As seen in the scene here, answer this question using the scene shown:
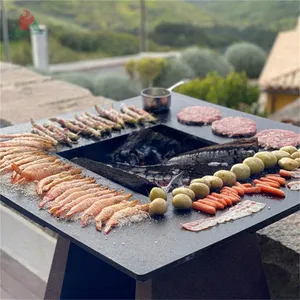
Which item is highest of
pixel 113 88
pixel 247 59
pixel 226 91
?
pixel 226 91

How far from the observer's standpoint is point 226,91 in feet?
26.0

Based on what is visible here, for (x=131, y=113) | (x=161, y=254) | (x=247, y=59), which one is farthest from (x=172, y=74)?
(x=161, y=254)

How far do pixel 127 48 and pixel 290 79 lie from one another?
8372mm

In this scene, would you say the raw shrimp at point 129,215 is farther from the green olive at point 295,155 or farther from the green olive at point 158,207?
the green olive at point 295,155

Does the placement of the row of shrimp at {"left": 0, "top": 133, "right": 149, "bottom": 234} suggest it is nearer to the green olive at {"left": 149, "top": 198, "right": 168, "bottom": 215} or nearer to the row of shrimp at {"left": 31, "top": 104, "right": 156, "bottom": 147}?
the green olive at {"left": 149, "top": 198, "right": 168, "bottom": 215}

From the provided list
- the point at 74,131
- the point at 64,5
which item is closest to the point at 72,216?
the point at 74,131

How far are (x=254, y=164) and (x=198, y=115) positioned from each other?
0.89 m

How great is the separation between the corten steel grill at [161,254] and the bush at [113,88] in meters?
5.77

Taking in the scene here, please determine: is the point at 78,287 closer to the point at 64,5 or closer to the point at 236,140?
the point at 236,140

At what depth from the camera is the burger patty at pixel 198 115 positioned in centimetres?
356

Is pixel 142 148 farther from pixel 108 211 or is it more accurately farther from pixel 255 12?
pixel 255 12

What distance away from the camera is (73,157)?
319 cm

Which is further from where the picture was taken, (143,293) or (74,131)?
(74,131)

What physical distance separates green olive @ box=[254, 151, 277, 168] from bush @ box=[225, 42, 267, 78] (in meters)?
11.3
